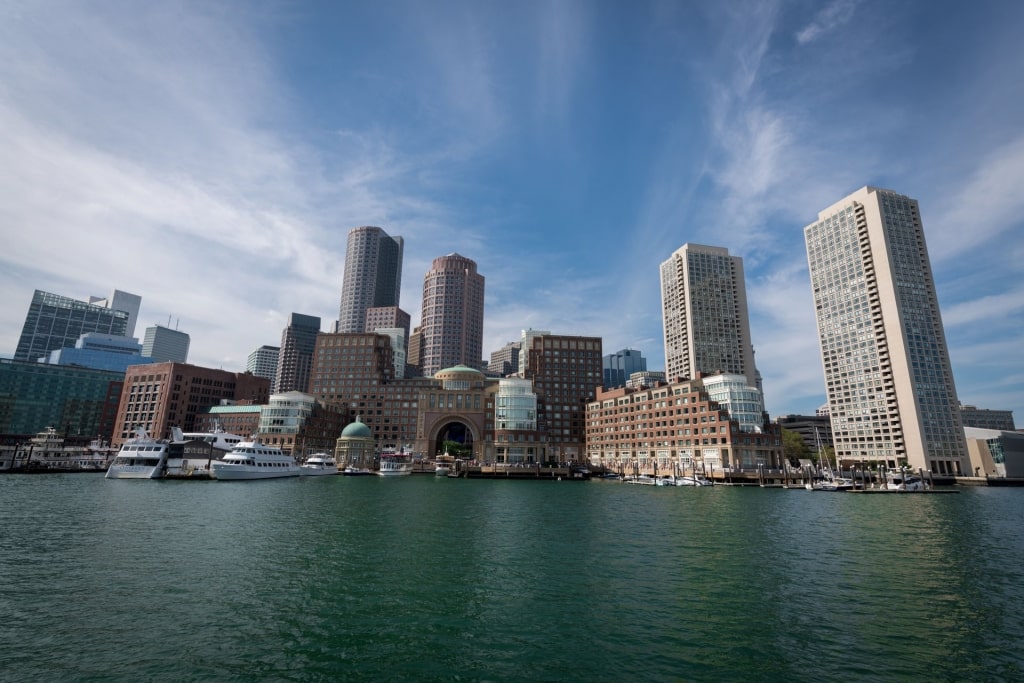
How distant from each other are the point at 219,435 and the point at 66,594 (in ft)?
364

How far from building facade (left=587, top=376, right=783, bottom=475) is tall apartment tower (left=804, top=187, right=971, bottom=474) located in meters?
61.9

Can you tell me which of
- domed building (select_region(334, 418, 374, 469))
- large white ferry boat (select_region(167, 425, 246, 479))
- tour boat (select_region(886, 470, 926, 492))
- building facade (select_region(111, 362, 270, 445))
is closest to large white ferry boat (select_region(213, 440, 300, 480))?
large white ferry boat (select_region(167, 425, 246, 479))

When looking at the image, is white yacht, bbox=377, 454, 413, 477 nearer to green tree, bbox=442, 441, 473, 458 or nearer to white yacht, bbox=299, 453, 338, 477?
green tree, bbox=442, 441, 473, 458

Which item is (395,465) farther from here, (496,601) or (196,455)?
(496,601)

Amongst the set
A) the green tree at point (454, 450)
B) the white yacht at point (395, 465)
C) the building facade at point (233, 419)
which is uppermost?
the building facade at point (233, 419)

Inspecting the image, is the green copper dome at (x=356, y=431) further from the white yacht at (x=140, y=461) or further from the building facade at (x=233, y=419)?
the white yacht at (x=140, y=461)

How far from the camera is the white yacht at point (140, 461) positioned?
4154 inches

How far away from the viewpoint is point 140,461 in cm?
10900

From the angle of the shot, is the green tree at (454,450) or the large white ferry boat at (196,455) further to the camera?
the green tree at (454,450)

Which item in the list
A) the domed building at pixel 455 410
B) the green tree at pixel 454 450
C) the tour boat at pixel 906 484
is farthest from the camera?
the domed building at pixel 455 410

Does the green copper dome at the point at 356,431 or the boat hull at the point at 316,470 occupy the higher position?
the green copper dome at the point at 356,431

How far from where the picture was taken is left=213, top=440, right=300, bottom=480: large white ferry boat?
107 meters

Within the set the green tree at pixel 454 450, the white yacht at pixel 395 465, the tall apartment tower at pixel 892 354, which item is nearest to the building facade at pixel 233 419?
the white yacht at pixel 395 465

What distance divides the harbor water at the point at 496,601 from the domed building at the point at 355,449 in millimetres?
113869
